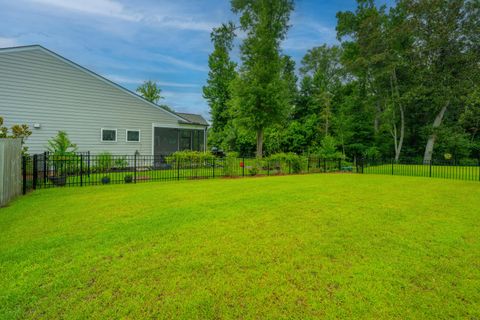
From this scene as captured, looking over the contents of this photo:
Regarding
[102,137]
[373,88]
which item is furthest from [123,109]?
[373,88]

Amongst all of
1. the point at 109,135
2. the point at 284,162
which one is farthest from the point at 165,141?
the point at 284,162

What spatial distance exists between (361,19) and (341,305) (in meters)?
30.6

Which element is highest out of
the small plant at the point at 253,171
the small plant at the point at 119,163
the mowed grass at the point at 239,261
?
the small plant at the point at 119,163

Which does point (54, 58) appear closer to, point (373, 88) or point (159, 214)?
point (159, 214)

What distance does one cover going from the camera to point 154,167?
547 inches

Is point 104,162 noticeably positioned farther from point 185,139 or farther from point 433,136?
point 433,136

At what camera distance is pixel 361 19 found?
2534cm

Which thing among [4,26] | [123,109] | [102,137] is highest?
[4,26]

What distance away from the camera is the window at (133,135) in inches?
574

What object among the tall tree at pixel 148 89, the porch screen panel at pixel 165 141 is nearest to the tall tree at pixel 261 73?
the porch screen panel at pixel 165 141

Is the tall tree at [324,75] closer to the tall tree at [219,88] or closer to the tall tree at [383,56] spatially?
the tall tree at [383,56]

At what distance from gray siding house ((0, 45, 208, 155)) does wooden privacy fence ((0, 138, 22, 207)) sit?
6.18m

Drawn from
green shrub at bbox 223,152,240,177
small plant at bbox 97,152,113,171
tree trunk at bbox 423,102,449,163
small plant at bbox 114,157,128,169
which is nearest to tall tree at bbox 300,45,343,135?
tree trunk at bbox 423,102,449,163

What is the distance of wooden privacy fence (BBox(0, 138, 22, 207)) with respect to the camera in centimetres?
588
